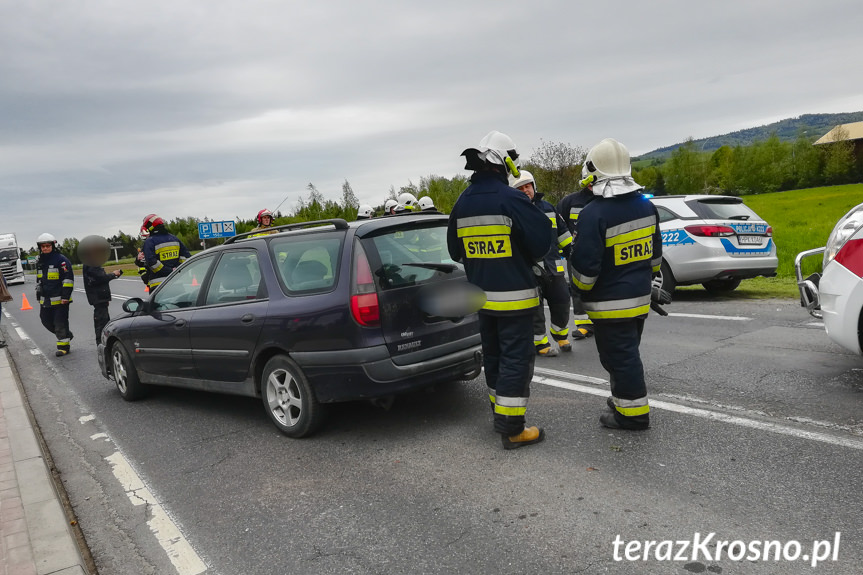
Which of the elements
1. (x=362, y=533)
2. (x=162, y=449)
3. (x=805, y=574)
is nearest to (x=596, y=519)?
(x=805, y=574)

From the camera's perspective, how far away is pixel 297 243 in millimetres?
4953

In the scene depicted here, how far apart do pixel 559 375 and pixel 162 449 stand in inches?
139

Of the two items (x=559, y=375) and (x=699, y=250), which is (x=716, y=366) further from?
(x=699, y=250)

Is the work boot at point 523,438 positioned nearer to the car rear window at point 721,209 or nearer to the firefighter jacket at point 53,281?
the car rear window at point 721,209

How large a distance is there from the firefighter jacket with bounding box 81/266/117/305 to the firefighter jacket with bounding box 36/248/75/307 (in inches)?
34.6

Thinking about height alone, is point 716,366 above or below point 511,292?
below

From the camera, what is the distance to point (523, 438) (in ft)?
13.9

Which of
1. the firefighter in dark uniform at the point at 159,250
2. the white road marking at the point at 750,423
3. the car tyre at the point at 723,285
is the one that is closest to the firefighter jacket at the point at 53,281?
the firefighter in dark uniform at the point at 159,250

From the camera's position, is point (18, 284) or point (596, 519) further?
point (18, 284)

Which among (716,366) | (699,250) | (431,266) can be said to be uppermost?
(431,266)

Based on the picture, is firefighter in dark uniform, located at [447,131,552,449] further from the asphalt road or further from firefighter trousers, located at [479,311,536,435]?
the asphalt road

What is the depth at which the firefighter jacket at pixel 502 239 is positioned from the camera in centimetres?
405

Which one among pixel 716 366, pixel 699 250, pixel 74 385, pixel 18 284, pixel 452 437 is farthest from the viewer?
pixel 18 284

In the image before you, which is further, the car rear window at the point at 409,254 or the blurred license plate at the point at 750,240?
the blurred license plate at the point at 750,240
